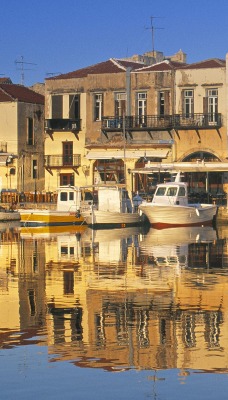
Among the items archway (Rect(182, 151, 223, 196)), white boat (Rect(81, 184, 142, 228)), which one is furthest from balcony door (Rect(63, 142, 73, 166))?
white boat (Rect(81, 184, 142, 228))

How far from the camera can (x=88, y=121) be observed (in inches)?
2422

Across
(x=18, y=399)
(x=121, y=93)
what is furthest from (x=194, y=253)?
(x=121, y=93)

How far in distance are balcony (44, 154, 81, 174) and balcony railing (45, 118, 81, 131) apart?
169cm

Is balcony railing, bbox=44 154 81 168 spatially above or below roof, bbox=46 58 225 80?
below

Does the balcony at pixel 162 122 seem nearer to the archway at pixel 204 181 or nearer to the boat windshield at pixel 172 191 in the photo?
the archway at pixel 204 181

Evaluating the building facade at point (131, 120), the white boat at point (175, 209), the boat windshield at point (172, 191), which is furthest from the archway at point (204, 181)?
the boat windshield at point (172, 191)

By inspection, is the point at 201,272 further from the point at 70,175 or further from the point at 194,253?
the point at 70,175

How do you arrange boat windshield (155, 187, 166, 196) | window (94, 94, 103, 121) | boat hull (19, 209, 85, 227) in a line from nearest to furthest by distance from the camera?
boat hull (19, 209, 85, 227)
boat windshield (155, 187, 166, 196)
window (94, 94, 103, 121)

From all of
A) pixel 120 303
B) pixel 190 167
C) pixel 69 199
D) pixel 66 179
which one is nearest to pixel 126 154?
pixel 66 179

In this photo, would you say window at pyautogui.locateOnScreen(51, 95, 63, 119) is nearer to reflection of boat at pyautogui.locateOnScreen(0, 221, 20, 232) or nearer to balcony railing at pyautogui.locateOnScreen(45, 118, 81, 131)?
balcony railing at pyautogui.locateOnScreen(45, 118, 81, 131)

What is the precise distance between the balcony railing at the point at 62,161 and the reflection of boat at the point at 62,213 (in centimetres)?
996

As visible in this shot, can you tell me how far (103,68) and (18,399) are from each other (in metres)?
52.1

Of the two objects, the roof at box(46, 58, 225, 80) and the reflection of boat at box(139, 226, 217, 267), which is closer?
the reflection of boat at box(139, 226, 217, 267)

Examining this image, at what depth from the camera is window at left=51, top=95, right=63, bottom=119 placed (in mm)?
62531
